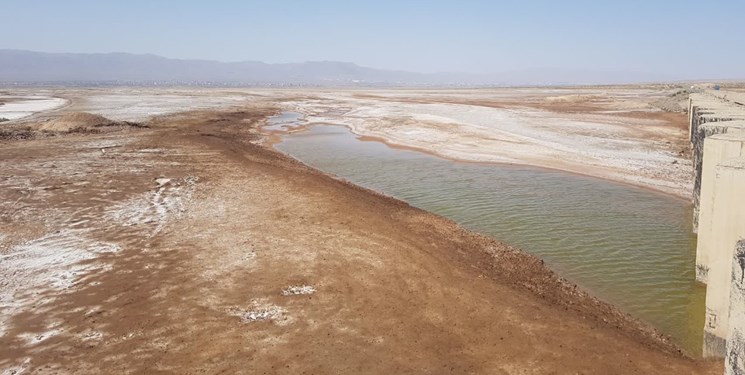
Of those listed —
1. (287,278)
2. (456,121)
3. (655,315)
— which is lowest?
(655,315)

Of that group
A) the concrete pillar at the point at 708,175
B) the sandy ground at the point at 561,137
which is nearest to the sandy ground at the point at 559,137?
the sandy ground at the point at 561,137

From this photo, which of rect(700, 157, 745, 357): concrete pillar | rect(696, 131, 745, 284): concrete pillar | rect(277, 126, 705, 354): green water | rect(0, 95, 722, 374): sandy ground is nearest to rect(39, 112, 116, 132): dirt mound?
rect(277, 126, 705, 354): green water

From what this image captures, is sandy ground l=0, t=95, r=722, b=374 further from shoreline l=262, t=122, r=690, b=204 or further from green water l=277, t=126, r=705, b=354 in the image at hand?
shoreline l=262, t=122, r=690, b=204

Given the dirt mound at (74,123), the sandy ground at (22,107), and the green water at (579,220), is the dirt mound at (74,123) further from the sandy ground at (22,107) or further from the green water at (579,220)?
the green water at (579,220)

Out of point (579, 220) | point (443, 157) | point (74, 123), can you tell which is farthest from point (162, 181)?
point (74, 123)

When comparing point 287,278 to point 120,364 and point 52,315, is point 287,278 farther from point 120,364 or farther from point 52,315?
point 52,315

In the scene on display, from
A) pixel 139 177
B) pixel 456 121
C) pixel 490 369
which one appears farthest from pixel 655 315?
pixel 456 121
